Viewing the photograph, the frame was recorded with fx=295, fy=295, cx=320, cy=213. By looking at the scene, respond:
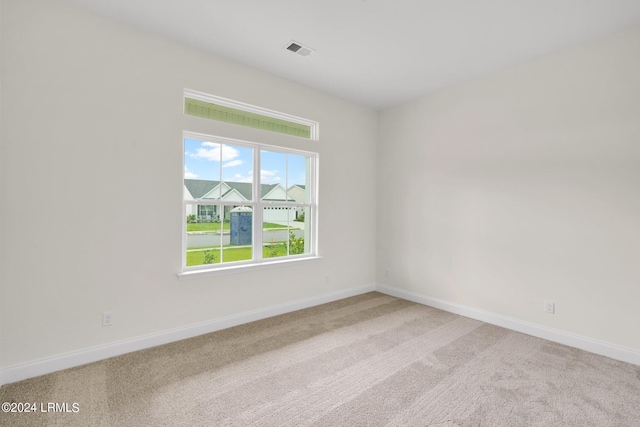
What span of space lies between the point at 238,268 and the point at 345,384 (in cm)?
166

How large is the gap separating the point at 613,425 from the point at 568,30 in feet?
10.0

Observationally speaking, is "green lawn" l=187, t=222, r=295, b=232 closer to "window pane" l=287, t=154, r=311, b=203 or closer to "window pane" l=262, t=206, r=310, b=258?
"window pane" l=262, t=206, r=310, b=258

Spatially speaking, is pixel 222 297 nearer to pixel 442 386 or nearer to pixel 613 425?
pixel 442 386

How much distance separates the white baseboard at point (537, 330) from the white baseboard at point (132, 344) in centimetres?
162

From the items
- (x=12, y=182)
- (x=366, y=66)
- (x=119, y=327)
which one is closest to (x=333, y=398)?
(x=119, y=327)

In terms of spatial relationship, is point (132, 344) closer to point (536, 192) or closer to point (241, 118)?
point (241, 118)

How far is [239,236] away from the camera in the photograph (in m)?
3.42

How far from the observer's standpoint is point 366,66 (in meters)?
3.30

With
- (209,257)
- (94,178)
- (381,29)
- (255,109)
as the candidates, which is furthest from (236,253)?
(381,29)

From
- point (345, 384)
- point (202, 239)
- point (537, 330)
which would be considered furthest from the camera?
point (202, 239)

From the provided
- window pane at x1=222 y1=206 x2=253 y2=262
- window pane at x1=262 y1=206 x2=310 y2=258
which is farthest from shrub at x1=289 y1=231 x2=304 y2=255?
window pane at x1=222 y1=206 x2=253 y2=262

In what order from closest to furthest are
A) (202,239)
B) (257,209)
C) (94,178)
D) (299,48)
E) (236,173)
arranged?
(94,178), (299,48), (202,239), (236,173), (257,209)

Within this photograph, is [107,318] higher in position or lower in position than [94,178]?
lower

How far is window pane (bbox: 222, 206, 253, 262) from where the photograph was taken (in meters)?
3.33
